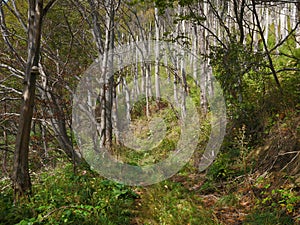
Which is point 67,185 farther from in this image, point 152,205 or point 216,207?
point 216,207

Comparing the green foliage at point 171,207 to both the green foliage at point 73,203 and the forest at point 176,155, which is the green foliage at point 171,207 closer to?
the forest at point 176,155

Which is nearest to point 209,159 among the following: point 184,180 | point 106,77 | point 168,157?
point 184,180

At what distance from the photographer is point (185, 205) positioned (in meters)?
3.96

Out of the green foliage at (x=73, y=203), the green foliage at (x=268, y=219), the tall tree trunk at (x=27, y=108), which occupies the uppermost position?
the tall tree trunk at (x=27, y=108)

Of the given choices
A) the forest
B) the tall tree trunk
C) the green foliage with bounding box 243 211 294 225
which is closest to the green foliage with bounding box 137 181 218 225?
the forest

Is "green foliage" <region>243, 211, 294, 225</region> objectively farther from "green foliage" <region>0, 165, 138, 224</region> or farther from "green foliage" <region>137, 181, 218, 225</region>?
"green foliage" <region>0, 165, 138, 224</region>

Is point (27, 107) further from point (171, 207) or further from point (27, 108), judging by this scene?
point (171, 207)

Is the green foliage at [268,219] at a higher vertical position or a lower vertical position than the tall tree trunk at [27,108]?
lower

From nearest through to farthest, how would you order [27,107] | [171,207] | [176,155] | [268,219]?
[268,219]
[27,107]
[171,207]
[176,155]

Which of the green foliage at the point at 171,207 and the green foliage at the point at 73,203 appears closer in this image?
the green foliage at the point at 73,203

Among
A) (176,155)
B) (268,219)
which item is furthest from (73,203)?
(176,155)

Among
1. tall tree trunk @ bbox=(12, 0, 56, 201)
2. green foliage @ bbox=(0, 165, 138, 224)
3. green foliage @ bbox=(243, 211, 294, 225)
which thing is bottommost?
green foliage @ bbox=(243, 211, 294, 225)

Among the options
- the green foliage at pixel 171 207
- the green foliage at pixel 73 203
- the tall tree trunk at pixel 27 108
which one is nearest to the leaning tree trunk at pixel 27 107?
the tall tree trunk at pixel 27 108

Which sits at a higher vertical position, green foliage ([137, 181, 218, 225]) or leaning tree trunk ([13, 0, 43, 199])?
leaning tree trunk ([13, 0, 43, 199])
